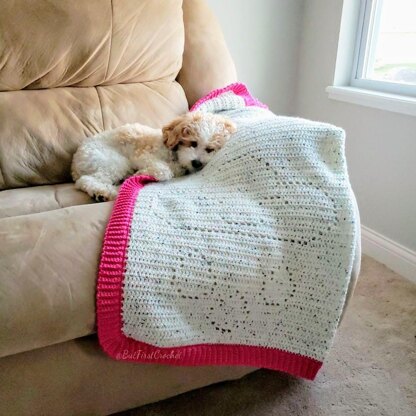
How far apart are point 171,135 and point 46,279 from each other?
69 cm

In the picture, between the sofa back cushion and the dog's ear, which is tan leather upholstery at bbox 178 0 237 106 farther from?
the dog's ear

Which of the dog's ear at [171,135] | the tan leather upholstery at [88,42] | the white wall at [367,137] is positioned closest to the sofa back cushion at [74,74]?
the tan leather upholstery at [88,42]

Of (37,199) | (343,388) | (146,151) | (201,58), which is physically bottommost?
(343,388)

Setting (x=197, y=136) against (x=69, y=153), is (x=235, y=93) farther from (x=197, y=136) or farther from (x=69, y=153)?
(x=69, y=153)

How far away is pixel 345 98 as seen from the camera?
75.4 inches

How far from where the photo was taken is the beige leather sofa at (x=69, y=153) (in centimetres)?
82

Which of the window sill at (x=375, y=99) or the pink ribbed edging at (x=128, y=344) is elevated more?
the window sill at (x=375, y=99)

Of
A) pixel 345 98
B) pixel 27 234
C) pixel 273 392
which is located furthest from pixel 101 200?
pixel 345 98

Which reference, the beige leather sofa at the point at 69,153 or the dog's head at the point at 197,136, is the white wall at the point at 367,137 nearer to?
the beige leather sofa at the point at 69,153

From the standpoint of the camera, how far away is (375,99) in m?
A: 1.75

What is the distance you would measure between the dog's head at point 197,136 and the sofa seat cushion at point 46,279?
0.49 m

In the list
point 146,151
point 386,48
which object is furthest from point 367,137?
point 146,151

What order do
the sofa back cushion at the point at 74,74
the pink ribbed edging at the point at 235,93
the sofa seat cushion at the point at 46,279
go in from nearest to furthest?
the sofa seat cushion at the point at 46,279
the sofa back cushion at the point at 74,74
the pink ribbed edging at the point at 235,93

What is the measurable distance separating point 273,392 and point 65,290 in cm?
73
